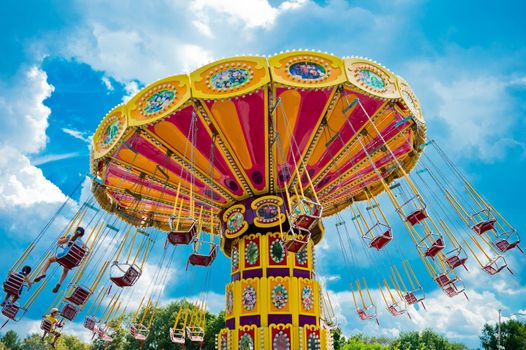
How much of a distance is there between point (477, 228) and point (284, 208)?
561 centimetres

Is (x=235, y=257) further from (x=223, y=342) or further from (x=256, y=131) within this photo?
(x=256, y=131)

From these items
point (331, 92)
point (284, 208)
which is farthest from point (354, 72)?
point (284, 208)

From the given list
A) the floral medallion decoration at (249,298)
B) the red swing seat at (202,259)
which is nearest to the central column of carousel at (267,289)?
the floral medallion decoration at (249,298)

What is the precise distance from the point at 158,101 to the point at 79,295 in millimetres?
5609

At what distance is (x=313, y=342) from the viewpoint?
499 inches

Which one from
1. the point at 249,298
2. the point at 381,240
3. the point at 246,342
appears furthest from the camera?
the point at 249,298

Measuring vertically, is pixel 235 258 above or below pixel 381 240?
above

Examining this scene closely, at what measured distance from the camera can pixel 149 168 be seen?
14773 millimetres

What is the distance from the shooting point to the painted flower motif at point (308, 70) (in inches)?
→ 440

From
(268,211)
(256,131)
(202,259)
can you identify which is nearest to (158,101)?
(256,131)

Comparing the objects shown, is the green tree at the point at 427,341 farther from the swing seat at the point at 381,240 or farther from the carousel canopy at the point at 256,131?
the swing seat at the point at 381,240

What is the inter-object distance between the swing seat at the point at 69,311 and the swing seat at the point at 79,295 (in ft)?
1.72

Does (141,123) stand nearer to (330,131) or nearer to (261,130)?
(261,130)

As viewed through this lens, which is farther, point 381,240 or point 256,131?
point 256,131
